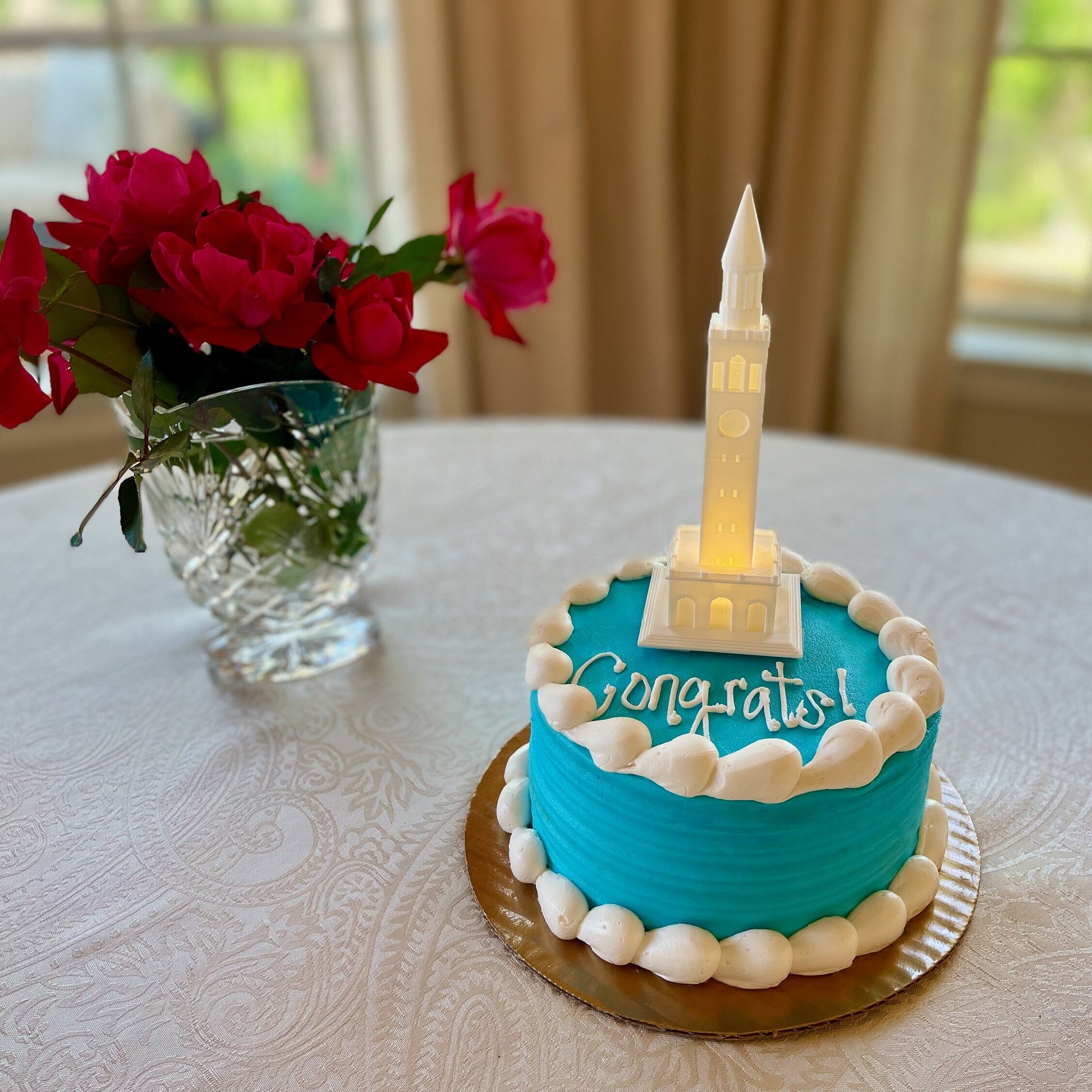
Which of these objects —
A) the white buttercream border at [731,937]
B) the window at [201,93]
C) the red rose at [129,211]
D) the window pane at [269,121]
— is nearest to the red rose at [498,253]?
the red rose at [129,211]

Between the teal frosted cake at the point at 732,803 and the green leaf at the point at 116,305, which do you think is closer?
the teal frosted cake at the point at 732,803

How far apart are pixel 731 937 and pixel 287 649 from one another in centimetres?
57

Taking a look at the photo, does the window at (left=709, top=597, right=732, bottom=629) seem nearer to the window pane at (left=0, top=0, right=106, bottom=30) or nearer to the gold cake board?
the gold cake board

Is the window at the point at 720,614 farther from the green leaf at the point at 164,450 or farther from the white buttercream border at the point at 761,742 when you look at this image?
the green leaf at the point at 164,450

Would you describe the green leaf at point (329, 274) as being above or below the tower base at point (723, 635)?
above

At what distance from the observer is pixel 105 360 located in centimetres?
90

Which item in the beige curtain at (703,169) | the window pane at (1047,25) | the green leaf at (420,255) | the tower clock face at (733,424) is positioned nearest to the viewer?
the tower clock face at (733,424)

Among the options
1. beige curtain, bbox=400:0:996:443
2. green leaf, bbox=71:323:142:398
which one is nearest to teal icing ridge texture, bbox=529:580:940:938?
green leaf, bbox=71:323:142:398

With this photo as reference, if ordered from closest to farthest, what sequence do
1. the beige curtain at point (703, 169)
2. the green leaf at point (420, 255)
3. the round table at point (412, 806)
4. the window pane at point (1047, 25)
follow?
the round table at point (412, 806)
the green leaf at point (420, 255)
the beige curtain at point (703, 169)
the window pane at point (1047, 25)

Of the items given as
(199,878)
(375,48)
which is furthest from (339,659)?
(375,48)

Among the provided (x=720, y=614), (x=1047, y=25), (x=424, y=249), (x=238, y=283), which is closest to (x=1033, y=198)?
(x=1047, y=25)

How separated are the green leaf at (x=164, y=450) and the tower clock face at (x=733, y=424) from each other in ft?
1.36

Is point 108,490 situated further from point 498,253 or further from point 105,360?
point 498,253

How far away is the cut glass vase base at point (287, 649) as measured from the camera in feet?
3.67
